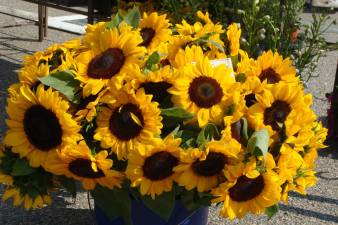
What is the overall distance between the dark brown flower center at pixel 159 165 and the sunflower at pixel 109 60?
0.32 m

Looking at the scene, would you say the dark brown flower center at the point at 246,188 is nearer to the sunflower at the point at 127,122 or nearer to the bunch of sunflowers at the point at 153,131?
the bunch of sunflowers at the point at 153,131

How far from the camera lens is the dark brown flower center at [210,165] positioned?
6.80 ft

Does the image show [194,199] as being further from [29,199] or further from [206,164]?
[29,199]

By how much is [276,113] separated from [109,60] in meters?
0.68

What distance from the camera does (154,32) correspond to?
2.46 m

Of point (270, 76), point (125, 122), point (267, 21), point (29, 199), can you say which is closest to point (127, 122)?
point (125, 122)

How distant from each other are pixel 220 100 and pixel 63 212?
1.41 metres

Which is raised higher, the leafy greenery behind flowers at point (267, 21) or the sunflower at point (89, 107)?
the leafy greenery behind flowers at point (267, 21)

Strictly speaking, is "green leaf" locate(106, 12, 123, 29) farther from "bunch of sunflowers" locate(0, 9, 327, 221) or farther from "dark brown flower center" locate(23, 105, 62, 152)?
"dark brown flower center" locate(23, 105, 62, 152)

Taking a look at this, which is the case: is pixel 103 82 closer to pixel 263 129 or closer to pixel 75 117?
pixel 75 117

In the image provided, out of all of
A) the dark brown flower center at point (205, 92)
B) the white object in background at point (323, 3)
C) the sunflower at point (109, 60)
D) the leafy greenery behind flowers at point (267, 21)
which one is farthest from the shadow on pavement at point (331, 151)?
the sunflower at point (109, 60)

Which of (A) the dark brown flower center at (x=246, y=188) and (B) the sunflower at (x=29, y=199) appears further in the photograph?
(B) the sunflower at (x=29, y=199)

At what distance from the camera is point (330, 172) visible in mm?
4027

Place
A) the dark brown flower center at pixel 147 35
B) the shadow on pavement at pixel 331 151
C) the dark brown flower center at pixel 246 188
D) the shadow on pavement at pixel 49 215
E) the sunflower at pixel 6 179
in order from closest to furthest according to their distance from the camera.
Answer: the dark brown flower center at pixel 246 188
the sunflower at pixel 6 179
the dark brown flower center at pixel 147 35
the shadow on pavement at pixel 49 215
the shadow on pavement at pixel 331 151
